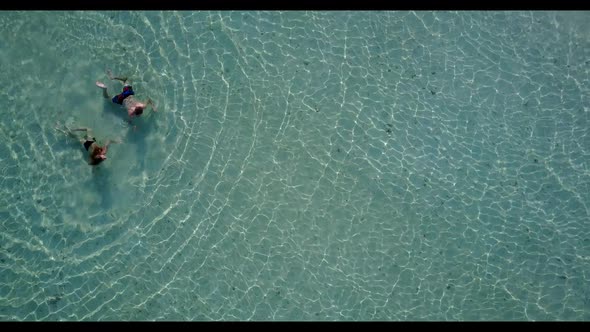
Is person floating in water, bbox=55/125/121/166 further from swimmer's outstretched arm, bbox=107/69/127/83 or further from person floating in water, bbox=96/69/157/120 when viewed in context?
swimmer's outstretched arm, bbox=107/69/127/83

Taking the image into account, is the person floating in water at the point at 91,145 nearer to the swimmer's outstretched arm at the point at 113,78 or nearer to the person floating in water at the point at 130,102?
the person floating in water at the point at 130,102

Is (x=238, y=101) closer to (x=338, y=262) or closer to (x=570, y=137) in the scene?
(x=338, y=262)

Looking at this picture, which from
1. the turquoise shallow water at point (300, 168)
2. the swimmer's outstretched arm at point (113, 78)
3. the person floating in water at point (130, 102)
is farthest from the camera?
the swimmer's outstretched arm at point (113, 78)

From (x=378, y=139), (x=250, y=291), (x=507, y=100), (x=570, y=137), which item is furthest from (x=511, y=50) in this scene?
(x=250, y=291)

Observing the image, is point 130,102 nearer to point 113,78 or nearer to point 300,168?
point 113,78

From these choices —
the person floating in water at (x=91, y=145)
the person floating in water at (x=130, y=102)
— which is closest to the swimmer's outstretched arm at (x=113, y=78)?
the person floating in water at (x=130, y=102)

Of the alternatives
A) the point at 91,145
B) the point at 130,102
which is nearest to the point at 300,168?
the point at 130,102
